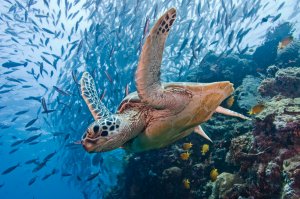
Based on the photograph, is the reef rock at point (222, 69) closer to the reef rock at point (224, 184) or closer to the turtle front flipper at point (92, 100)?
the reef rock at point (224, 184)

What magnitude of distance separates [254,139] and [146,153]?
4.17 meters

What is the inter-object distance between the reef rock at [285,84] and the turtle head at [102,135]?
5.19 meters

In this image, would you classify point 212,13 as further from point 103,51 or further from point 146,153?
point 146,153

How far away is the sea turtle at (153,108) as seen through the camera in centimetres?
305

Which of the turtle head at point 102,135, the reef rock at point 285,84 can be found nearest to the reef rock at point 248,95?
the reef rock at point 285,84

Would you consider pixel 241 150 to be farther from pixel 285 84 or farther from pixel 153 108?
pixel 285 84

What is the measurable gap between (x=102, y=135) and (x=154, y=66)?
1.13m

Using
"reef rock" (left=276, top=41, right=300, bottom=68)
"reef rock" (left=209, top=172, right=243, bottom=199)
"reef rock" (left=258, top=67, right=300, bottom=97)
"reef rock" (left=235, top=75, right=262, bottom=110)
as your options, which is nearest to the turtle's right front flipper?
"reef rock" (left=209, top=172, right=243, bottom=199)

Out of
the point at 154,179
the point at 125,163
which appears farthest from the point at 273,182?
the point at 125,163

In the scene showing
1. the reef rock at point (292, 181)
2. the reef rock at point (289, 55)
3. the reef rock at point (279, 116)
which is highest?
the reef rock at point (289, 55)

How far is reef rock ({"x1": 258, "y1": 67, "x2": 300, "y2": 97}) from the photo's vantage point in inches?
263

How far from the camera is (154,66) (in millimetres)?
3123

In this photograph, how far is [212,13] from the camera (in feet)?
49.8

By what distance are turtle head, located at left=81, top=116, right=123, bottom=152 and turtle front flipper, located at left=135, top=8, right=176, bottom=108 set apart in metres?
0.56
